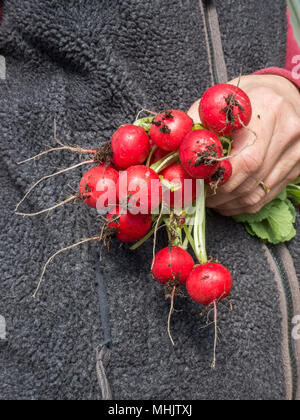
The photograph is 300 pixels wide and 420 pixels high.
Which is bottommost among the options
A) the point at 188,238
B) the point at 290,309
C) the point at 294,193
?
the point at 290,309

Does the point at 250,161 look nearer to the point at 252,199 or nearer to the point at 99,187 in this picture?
the point at 252,199

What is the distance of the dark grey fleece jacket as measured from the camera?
1.68 feet

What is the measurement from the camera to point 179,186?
20.5 inches

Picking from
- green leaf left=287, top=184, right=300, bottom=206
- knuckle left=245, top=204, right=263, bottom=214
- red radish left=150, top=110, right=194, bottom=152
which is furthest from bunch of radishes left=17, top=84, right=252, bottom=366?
green leaf left=287, top=184, right=300, bottom=206

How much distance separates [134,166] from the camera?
1.63 ft

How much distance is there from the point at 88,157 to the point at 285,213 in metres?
0.36

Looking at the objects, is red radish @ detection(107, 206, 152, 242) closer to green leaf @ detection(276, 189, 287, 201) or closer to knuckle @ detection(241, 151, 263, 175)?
knuckle @ detection(241, 151, 263, 175)

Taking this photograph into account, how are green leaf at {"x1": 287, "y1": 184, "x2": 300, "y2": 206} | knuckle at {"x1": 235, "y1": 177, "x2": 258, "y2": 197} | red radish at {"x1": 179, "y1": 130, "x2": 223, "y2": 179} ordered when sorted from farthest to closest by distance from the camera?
1. green leaf at {"x1": 287, "y1": 184, "x2": 300, "y2": 206}
2. knuckle at {"x1": 235, "y1": 177, "x2": 258, "y2": 197}
3. red radish at {"x1": 179, "y1": 130, "x2": 223, "y2": 179}

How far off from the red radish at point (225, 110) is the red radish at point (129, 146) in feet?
0.31

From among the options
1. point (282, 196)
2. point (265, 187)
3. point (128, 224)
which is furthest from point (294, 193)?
point (128, 224)

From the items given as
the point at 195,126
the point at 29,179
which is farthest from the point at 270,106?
the point at 29,179

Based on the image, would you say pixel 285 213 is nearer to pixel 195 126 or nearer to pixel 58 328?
pixel 195 126

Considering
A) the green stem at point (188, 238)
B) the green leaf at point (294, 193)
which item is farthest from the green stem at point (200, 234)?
the green leaf at point (294, 193)

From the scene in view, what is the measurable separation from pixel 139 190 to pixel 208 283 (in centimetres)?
17
